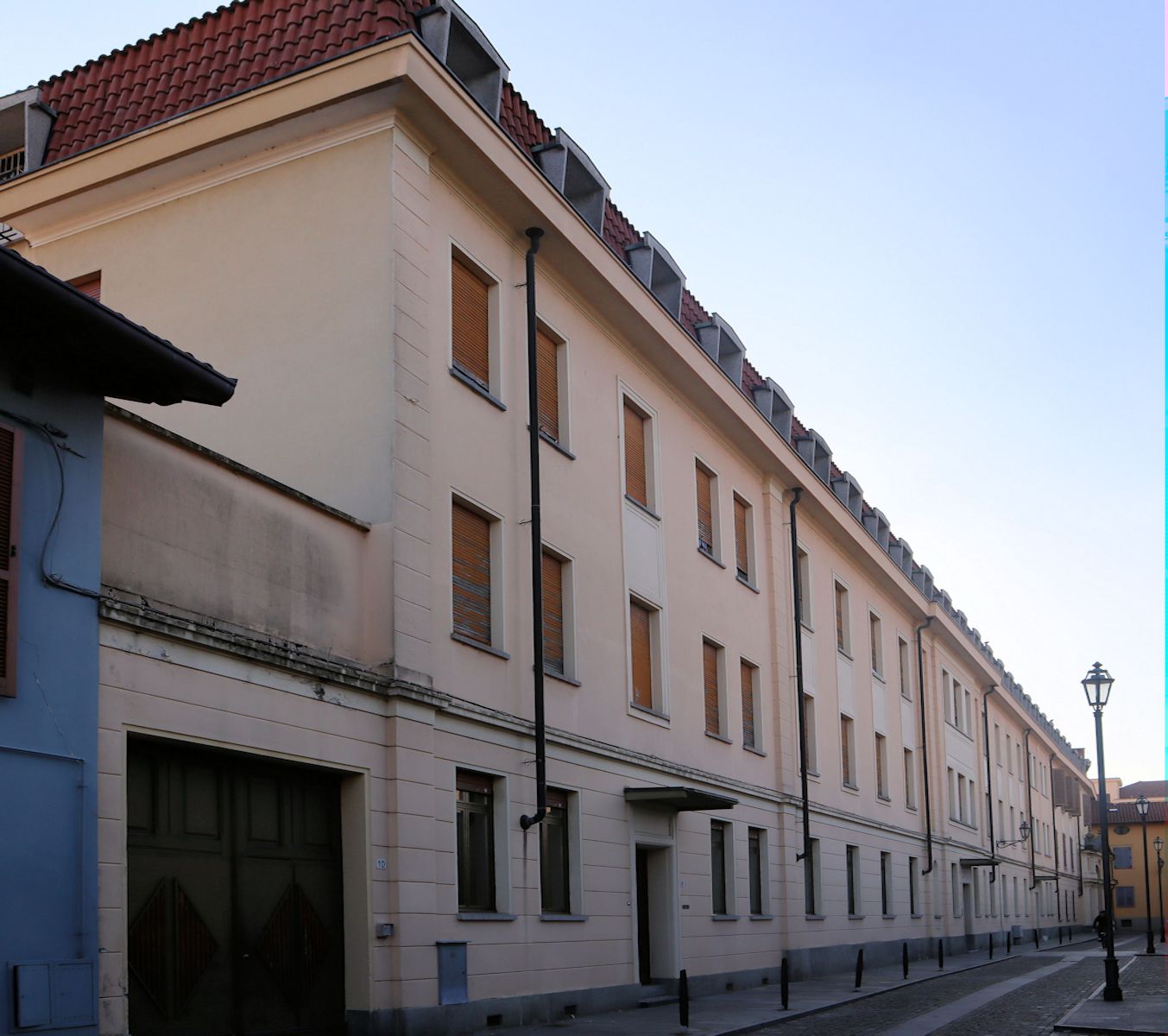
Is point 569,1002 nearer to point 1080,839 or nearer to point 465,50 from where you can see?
point 465,50

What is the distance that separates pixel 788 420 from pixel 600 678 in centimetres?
1174

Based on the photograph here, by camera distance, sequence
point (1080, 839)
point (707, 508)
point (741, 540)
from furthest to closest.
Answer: point (1080, 839) → point (741, 540) → point (707, 508)

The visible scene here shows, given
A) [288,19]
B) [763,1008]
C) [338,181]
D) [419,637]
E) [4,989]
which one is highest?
[288,19]

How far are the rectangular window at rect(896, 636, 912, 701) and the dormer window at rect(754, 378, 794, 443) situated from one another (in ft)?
41.0

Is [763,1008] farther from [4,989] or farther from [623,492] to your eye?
[4,989]

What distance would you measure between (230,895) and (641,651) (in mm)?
10335

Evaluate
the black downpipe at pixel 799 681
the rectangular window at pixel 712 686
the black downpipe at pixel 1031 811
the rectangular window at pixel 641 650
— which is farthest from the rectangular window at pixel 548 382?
the black downpipe at pixel 1031 811

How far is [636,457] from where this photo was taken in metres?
23.2

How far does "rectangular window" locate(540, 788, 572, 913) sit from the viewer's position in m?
18.7

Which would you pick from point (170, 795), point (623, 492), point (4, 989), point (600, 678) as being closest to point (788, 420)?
point (623, 492)

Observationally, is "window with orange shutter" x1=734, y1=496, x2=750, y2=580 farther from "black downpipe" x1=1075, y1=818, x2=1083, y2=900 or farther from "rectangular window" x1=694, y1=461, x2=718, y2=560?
"black downpipe" x1=1075, y1=818, x2=1083, y2=900

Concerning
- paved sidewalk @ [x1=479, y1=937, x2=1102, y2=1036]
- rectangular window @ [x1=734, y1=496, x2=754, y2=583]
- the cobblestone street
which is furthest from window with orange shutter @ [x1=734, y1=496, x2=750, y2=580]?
the cobblestone street

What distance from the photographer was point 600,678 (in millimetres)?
20672

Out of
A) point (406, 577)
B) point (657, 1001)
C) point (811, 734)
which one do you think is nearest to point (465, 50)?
point (406, 577)
